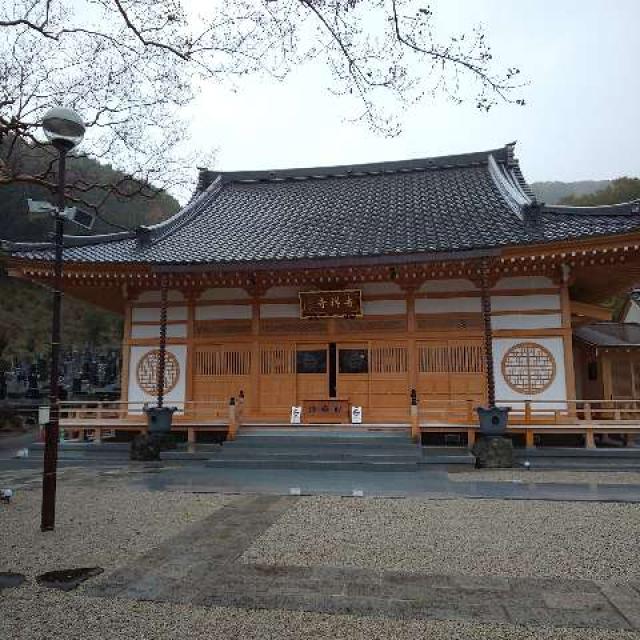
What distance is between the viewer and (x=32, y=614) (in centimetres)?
375

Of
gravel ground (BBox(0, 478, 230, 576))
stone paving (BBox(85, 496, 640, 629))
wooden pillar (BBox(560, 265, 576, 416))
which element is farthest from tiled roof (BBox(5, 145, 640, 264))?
stone paving (BBox(85, 496, 640, 629))

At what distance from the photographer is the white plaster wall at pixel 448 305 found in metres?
13.6

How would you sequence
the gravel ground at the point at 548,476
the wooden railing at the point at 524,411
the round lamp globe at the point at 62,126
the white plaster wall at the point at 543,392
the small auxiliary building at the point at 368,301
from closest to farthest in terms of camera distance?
1. the round lamp globe at the point at 62,126
2. the gravel ground at the point at 548,476
3. the wooden railing at the point at 524,411
4. the small auxiliary building at the point at 368,301
5. the white plaster wall at the point at 543,392

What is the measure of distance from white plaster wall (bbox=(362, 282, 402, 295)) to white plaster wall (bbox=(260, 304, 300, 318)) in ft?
6.17

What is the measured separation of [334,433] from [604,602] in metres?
8.49

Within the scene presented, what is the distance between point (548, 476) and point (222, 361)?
857 centimetres

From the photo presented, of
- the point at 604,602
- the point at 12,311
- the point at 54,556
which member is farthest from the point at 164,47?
the point at 12,311

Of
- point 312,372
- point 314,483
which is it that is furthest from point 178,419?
point 314,483

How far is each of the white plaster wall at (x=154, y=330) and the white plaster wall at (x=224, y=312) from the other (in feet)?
1.88

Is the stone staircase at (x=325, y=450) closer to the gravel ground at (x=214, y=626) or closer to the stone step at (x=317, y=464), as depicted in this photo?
the stone step at (x=317, y=464)

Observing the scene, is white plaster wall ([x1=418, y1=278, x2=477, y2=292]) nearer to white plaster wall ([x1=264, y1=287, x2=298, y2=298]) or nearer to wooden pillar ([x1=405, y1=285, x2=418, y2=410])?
wooden pillar ([x1=405, y1=285, x2=418, y2=410])

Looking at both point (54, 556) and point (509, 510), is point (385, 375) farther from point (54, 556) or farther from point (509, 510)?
point (54, 556)

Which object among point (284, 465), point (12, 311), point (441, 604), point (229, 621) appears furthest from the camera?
point (12, 311)

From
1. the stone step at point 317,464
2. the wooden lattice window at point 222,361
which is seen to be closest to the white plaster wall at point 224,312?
the wooden lattice window at point 222,361
